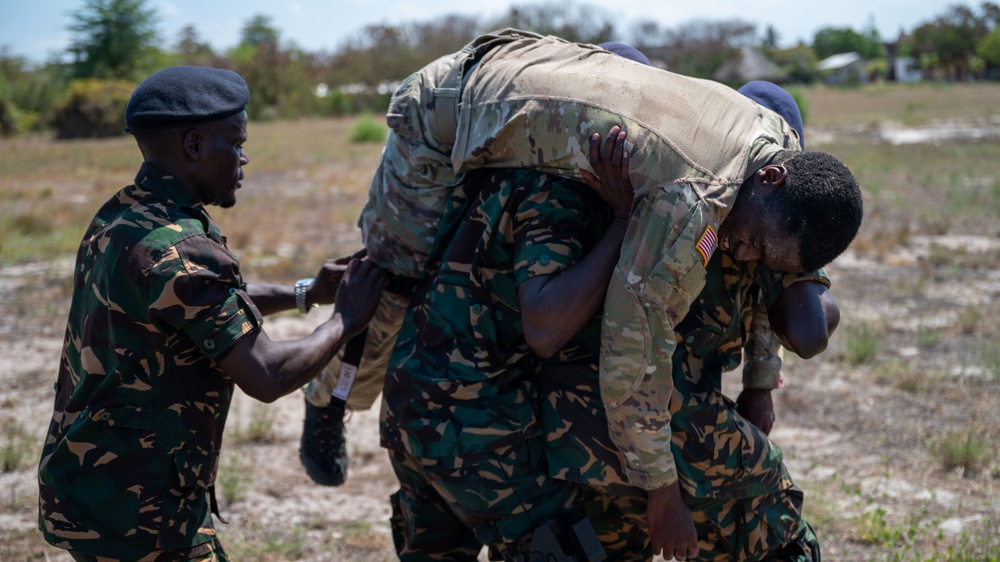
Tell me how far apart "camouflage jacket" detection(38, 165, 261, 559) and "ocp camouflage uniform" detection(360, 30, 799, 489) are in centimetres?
70

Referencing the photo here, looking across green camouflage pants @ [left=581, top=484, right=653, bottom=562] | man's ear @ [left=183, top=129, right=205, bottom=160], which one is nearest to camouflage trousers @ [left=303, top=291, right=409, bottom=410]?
man's ear @ [left=183, top=129, right=205, bottom=160]

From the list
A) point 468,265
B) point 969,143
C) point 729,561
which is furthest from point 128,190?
point 969,143

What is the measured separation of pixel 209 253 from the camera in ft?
7.48

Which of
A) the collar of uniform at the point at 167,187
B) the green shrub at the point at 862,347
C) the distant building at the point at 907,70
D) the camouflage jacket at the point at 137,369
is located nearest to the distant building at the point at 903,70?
the distant building at the point at 907,70

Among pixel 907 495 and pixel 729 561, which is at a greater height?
pixel 729 561

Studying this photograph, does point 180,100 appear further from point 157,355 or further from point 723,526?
point 723,526

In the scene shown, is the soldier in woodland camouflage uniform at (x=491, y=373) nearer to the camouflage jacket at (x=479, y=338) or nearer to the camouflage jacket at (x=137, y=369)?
the camouflage jacket at (x=479, y=338)

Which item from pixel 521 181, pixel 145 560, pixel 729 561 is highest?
pixel 521 181

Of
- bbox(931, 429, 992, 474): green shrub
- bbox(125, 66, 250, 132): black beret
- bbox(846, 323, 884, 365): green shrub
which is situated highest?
bbox(125, 66, 250, 132): black beret

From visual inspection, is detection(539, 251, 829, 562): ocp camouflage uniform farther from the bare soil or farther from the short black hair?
the bare soil

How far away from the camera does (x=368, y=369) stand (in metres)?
3.32

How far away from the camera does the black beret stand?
2305 millimetres

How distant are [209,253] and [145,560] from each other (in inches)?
32.5

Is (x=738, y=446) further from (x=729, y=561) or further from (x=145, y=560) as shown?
(x=145, y=560)
